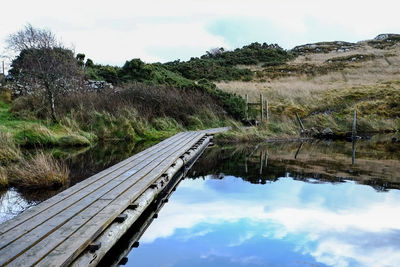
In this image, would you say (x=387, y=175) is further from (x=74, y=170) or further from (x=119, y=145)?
(x=119, y=145)

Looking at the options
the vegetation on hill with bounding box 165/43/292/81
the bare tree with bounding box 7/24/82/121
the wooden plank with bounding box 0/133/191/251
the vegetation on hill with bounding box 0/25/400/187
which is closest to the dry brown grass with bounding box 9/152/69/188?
the vegetation on hill with bounding box 0/25/400/187

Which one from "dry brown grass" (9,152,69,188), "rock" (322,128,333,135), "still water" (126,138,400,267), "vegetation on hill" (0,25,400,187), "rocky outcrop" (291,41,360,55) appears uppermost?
"rocky outcrop" (291,41,360,55)

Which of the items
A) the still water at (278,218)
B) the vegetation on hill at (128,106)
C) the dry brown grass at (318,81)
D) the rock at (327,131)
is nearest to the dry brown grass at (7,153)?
the vegetation on hill at (128,106)

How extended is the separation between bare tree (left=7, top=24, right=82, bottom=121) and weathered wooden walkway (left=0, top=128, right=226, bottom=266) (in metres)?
9.94

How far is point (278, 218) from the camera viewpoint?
5.58 metres

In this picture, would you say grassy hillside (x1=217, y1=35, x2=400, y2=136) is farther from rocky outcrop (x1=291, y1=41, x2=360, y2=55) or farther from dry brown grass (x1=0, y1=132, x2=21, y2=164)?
dry brown grass (x1=0, y1=132, x2=21, y2=164)

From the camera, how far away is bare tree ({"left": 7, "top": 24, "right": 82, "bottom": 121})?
14.6 metres

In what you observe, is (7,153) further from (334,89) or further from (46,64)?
(334,89)

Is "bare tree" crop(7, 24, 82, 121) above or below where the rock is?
above

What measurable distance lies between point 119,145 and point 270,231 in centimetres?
858

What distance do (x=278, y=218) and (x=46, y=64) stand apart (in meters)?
12.4

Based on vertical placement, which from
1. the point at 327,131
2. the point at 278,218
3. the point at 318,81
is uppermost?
the point at 318,81

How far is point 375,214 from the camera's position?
5871 mm

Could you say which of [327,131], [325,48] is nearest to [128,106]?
[327,131]
